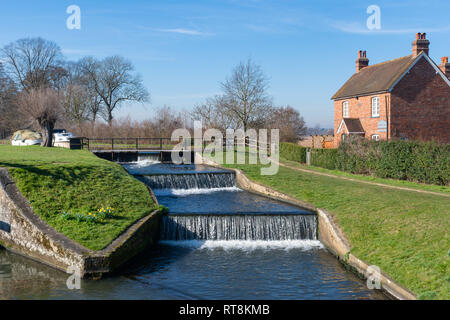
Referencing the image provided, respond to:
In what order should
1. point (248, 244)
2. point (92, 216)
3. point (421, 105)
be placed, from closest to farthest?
point (92, 216), point (248, 244), point (421, 105)

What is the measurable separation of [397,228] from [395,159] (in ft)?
33.6

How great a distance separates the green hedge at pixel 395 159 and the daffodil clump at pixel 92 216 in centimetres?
1529

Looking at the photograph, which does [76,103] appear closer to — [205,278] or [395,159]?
[395,159]

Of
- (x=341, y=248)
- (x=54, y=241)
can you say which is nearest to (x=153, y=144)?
(x=54, y=241)

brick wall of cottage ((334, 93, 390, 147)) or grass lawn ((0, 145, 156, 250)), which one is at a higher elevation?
brick wall of cottage ((334, 93, 390, 147))

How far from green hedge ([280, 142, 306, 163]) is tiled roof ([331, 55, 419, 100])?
9.32 meters

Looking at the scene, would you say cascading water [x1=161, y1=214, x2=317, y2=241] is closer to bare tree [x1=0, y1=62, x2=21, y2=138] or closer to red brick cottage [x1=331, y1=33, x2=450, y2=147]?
red brick cottage [x1=331, y1=33, x2=450, y2=147]

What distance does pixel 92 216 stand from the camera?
13.4m

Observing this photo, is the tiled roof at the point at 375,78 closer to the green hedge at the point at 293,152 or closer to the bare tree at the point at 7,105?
the green hedge at the point at 293,152

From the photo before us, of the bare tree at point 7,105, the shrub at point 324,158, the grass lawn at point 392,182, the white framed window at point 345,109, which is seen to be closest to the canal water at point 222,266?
the grass lawn at point 392,182

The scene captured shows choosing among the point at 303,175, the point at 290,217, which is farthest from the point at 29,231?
the point at 303,175

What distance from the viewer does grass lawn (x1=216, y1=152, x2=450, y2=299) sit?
9.58 m

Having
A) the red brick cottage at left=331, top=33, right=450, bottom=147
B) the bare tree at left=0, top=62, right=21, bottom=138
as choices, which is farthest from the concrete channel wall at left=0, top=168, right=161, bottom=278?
the bare tree at left=0, top=62, right=21, bottom=138

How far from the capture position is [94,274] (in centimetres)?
1073
